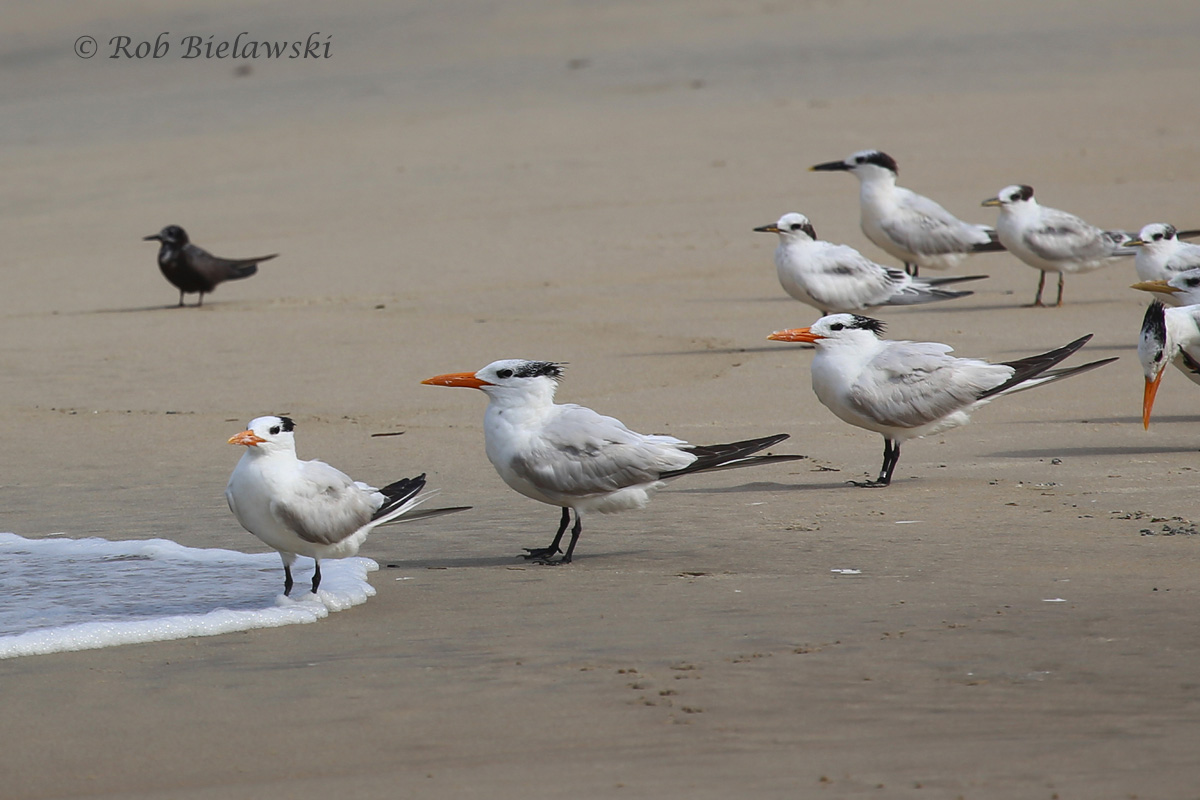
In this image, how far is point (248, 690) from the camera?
4070 mm

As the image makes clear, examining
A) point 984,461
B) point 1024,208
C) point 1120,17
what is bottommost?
point 984,461

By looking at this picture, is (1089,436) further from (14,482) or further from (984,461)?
(14,482)

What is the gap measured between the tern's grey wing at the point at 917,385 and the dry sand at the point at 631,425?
306mm

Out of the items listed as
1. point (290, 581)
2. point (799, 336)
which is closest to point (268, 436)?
point (290, 581)

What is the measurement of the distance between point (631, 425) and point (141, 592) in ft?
10.00

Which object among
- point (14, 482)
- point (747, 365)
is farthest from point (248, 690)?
point (747, 365)

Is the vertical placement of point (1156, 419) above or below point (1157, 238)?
below

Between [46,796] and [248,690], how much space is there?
0.72 meters

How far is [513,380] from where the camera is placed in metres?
5.65

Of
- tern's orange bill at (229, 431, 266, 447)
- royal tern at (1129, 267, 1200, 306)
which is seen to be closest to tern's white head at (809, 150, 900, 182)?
royal tern at (1129, 267, 1200, 306)

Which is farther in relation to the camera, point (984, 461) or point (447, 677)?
point (984, 461)

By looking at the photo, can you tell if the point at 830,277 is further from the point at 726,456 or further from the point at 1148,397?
the point at 726,456

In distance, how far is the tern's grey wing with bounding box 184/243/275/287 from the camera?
12133 millimetres

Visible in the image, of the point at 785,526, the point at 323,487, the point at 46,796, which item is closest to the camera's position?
the point at 46,796
